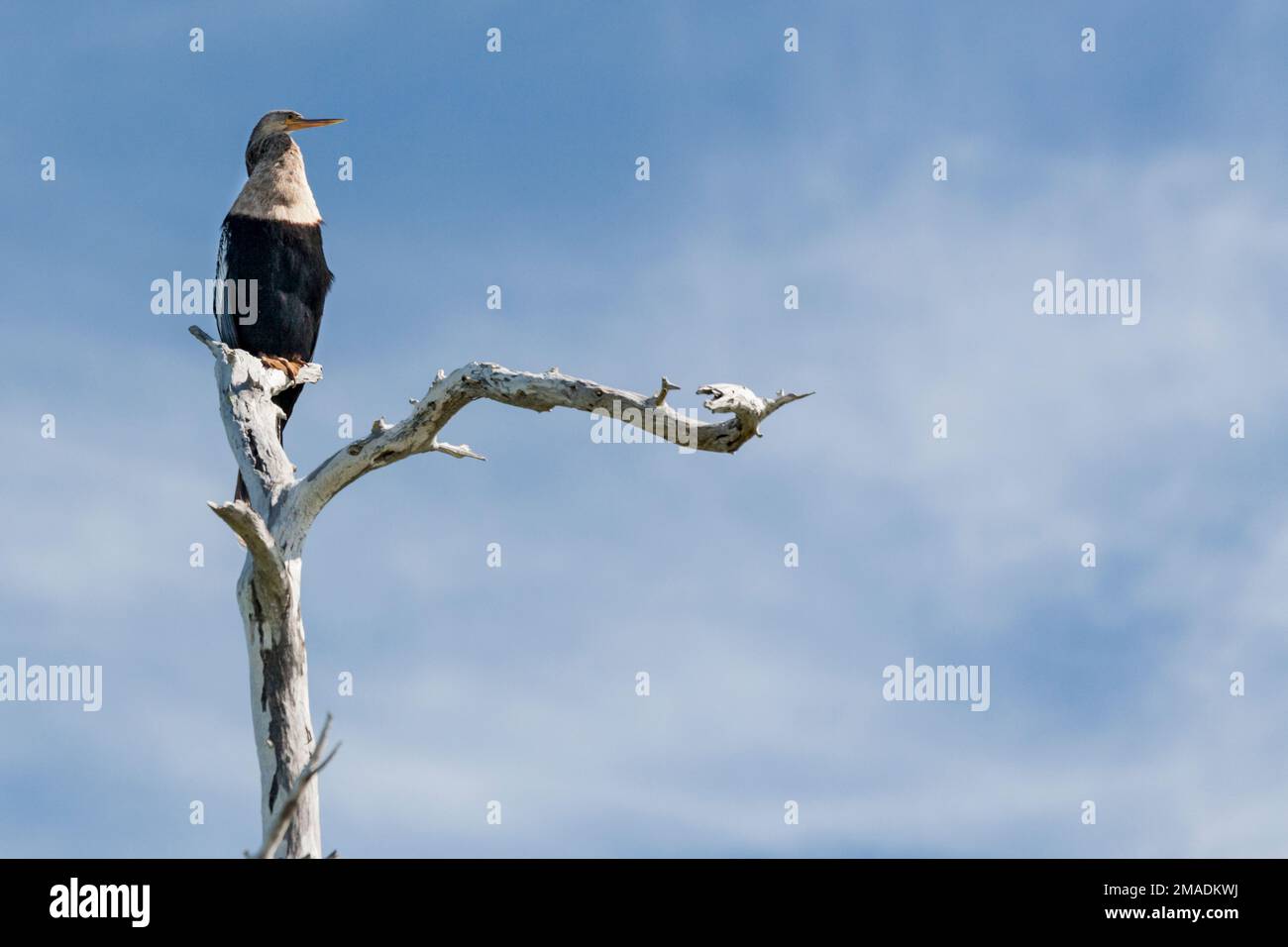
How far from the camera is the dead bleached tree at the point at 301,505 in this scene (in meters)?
5.81

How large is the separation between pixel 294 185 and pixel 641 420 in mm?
4119

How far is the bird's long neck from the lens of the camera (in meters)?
8.77

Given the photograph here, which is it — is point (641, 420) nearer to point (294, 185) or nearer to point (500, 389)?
point (500, 389)

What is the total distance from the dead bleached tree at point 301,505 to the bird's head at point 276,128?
3060mm

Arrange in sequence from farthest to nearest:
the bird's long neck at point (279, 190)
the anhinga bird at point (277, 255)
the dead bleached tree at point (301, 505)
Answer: the bird's long neck at point (279, 190)
the anhinga bird at point (277, 255)
the dead bleached tree at point (301, 505)

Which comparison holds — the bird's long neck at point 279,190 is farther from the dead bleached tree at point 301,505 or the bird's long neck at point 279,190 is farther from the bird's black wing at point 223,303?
the dead bleached tree at point 301,505

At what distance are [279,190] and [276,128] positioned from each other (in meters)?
0.51

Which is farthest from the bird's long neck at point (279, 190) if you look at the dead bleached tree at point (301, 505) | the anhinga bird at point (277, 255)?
the dead bleached tree at point (301, 505)

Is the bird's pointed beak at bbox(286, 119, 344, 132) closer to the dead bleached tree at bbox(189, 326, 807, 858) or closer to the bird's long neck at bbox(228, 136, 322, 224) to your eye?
the bird's long neck at bbox(228, 136, 322, 224)

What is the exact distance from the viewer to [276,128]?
8992mm

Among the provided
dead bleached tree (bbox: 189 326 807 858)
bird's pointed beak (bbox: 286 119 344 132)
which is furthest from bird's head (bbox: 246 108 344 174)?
dead bleached tree (bbox: 189 326 807 858)
